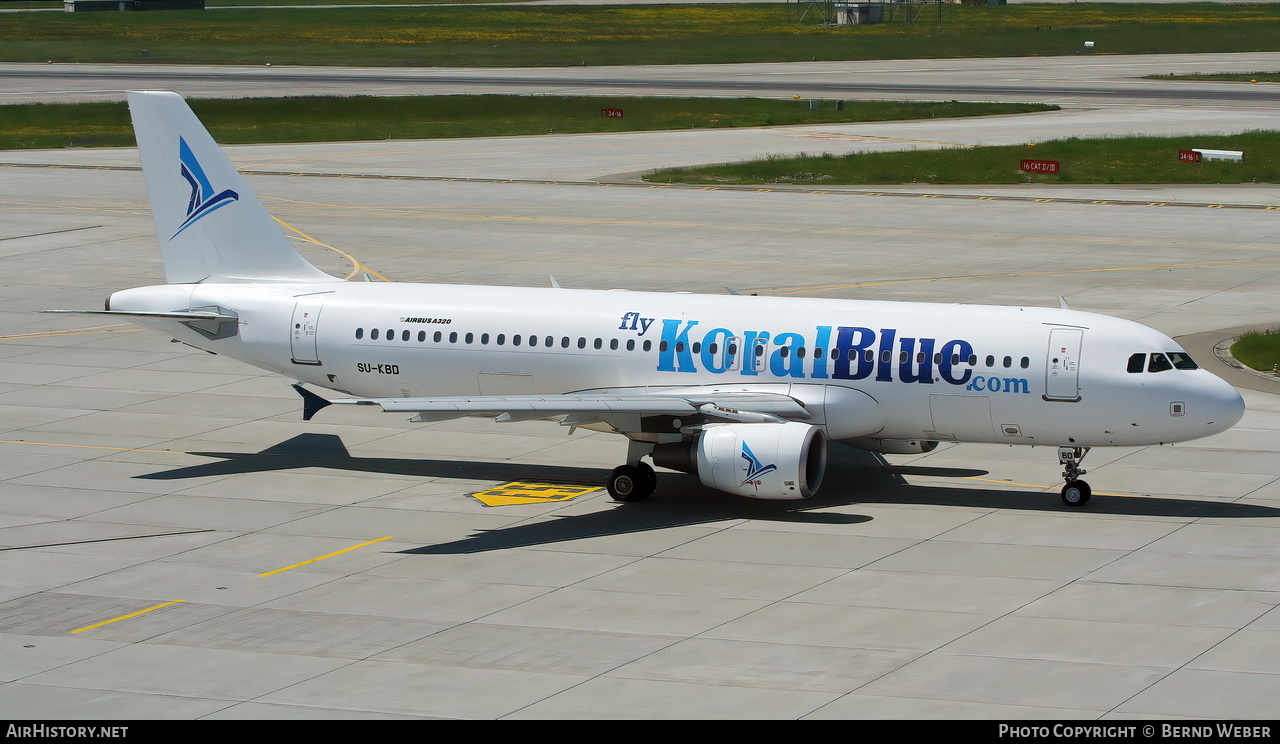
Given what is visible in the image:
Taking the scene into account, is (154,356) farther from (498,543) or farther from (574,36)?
(574,36)

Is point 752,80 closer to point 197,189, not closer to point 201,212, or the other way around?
point 197,189

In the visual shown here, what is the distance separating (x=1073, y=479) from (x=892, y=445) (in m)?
4.04

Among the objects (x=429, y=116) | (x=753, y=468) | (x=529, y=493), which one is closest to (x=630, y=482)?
(x=529, y=493)

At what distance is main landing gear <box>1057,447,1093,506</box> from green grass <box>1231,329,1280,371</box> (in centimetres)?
1540

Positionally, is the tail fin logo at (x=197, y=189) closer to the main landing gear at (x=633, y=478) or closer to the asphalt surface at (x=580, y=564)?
the asphalt surface at (x=580, y=564)

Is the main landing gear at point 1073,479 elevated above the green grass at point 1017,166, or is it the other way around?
the green grass at point 1017,166

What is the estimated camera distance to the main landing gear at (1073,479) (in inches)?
1335

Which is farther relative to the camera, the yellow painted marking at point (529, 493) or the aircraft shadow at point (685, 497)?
the yellow painted marking at point (529, 493)

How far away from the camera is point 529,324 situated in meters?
37.2

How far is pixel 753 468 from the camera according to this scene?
108 feet

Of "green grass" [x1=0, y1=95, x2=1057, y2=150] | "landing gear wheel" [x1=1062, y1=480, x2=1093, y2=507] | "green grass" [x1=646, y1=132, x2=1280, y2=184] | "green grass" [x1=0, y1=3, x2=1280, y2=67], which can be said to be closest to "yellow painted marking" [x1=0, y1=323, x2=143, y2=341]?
"landing gear wheel" [x1=1062, y1=480, x2=1093, y2=507]

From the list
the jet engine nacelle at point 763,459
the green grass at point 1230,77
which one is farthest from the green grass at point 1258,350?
the green grass at point 1230,77

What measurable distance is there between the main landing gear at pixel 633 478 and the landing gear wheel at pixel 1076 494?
8799 millimetres
